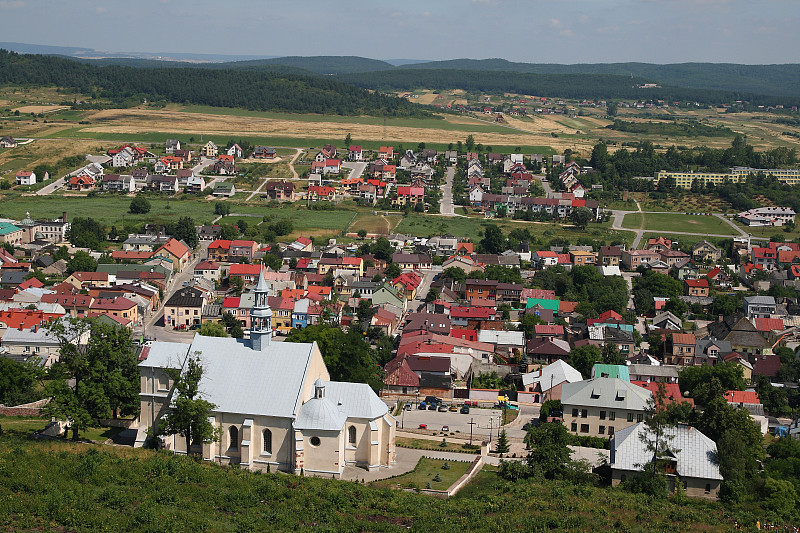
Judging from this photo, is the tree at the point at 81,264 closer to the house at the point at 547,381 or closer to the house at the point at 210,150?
the house at the point at 547,381

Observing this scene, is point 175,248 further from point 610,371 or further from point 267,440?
point 267,440

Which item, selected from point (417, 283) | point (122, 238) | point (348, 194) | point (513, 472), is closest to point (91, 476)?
point (513, 472)

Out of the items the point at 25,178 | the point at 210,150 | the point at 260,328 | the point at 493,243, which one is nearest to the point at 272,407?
the point at 260,328

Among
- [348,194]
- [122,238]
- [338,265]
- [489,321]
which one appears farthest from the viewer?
[348,194]

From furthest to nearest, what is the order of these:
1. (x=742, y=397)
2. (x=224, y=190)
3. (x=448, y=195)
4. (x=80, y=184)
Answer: (x=448, y=195), (x=80, y=184), (x=224, y=190), (x=742, y=397)

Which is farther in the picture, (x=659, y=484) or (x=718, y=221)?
(x=718, y=221)

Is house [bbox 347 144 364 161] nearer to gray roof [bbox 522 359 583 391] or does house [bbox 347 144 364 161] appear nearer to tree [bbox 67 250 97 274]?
tree [bbox 67 250 97 274]

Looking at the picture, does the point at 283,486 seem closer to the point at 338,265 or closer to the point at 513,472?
the point at 513,472
